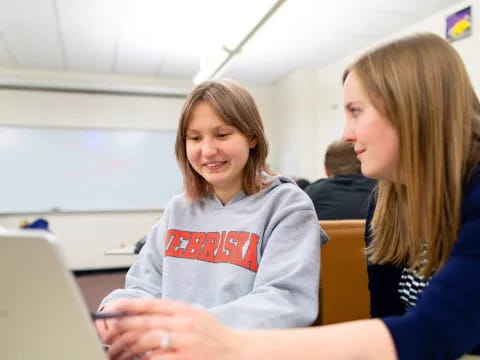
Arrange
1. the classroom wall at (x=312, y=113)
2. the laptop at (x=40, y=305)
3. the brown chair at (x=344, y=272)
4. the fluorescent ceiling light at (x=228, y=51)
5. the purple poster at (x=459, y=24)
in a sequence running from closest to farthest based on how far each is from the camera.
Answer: the laptop at (x=40, y=305), the brown chair at (x=344, y=272), the fluorescent ceiling light at (x=228, y=51), the purple poster at (x=459, y=24), the classroom wall at (x=312, y=113)

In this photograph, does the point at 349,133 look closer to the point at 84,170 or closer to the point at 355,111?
the point at 355,111

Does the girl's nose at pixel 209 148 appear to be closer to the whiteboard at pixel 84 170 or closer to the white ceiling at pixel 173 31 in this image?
the white ceiling at pixel 173 31

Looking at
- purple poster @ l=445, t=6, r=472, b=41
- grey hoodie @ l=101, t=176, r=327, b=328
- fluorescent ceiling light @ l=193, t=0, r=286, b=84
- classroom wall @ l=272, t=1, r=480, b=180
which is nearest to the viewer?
grey hoodie @ l=101, t=176, r=327, b=328

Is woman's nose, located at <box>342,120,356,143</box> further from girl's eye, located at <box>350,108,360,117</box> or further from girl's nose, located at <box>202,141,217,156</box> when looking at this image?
girl's nose, located at <box>202,141,217,156</box>

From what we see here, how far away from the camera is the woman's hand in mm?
448

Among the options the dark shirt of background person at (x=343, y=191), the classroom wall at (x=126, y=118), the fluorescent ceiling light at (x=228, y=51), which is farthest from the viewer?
the classroom wall at (x=126, y=118)

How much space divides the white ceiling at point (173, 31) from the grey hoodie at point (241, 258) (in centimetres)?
199

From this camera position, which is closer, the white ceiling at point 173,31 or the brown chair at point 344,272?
the brown chair at point 344,272

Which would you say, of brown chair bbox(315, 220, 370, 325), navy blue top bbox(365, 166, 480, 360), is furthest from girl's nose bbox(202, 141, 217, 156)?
navy blue top bbox(365, 166, 480, 360)

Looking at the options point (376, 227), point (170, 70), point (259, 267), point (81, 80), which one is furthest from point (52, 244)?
point (81, 80)

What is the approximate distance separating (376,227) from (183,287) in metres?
0.51

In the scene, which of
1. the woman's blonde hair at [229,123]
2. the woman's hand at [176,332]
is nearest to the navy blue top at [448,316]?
the woman's hand at [176,332]

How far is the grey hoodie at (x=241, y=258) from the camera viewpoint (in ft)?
2.43

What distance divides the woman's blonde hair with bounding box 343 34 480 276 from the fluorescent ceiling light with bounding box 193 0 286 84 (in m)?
1.59
